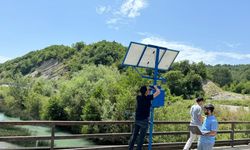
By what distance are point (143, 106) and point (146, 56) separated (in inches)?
52.5

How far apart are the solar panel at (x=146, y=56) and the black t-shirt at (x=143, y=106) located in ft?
3.12

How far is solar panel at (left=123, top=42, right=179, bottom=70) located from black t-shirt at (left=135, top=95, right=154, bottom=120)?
3.12 ft

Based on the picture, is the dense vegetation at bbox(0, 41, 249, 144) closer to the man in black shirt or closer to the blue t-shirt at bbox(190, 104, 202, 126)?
the blue t-shirt at bbox(190, 104, 202, 126)

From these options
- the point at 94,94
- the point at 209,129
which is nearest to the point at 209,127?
the point at 209,129

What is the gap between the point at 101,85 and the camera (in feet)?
139

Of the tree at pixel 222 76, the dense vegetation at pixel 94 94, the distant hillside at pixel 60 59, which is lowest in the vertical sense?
the dense vegetation at pixel 94 94

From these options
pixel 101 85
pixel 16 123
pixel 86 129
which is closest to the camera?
pixel 16 123

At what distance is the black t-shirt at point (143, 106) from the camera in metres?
7.78

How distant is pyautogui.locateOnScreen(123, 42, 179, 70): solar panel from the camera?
8.02 m

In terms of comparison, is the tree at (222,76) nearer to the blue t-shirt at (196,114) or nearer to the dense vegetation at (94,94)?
the dense vegetation at (94,94)

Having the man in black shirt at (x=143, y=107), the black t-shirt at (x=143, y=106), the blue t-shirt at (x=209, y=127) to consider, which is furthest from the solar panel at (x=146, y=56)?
the blue t-shirt at (x=209, y=127)

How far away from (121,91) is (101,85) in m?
7.36

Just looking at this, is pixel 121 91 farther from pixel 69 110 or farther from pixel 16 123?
pixel 16 123

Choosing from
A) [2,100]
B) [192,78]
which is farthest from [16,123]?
[192,78]
